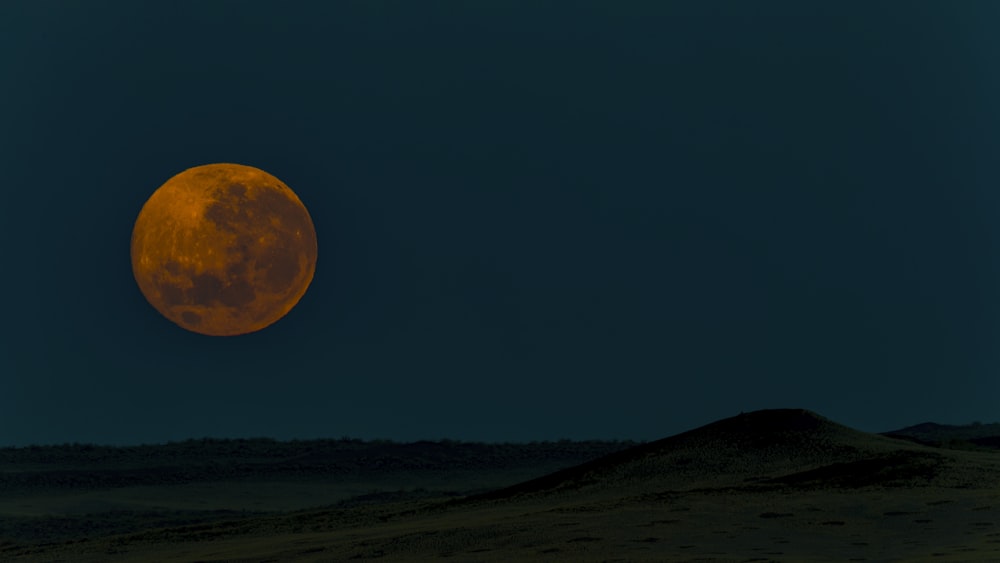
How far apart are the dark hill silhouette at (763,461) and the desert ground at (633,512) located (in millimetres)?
67

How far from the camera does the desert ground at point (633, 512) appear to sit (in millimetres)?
22031

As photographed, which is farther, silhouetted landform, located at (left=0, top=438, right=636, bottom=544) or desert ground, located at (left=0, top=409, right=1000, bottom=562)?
silhouetted landform, located at (left=0, top=438, right=636, bottom=544)

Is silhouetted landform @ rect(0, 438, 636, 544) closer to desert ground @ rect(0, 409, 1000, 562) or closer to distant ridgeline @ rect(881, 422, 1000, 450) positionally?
desert ground @ rect(0, 409, 1000, 562)

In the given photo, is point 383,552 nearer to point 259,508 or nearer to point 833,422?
point 833,422

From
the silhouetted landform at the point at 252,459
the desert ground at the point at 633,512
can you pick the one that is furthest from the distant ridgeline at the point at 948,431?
the desert ground at the point at 633,512

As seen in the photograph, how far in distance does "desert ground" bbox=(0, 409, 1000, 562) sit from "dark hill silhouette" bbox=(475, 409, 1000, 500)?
0.22ft

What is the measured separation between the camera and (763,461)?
3266cm

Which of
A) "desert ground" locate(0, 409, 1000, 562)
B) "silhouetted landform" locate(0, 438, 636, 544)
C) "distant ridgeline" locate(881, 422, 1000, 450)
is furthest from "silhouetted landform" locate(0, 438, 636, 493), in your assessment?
"distant ridgeline" locate(881, 422, 1000, 450)

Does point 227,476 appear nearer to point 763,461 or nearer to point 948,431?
point 763,461

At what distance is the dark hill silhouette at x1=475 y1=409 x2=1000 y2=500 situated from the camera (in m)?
29.1

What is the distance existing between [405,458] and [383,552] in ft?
142

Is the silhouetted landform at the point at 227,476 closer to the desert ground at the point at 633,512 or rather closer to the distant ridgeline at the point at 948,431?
the desert ground at the point at 633,512

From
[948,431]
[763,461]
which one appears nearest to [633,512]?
[763,461]

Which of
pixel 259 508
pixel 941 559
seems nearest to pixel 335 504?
pixel 259 508
